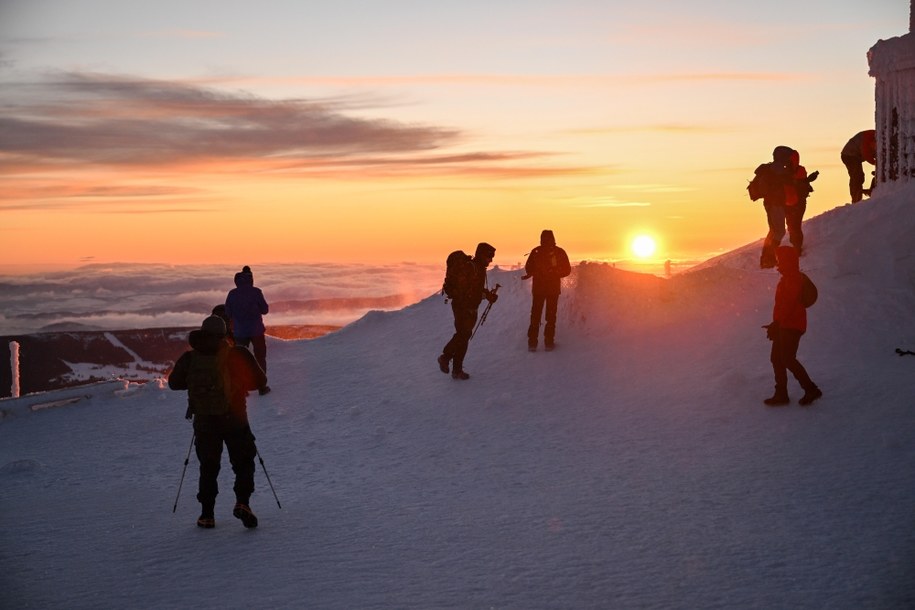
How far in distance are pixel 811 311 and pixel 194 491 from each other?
9.29m

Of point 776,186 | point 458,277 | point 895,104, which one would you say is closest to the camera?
point 458,277

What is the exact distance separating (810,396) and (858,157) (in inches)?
472

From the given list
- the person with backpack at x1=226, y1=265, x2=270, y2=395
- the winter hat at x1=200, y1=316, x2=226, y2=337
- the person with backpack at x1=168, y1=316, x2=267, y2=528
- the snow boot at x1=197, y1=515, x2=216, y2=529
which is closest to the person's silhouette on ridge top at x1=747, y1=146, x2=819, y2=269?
the person with backpack at x1=226, y1=265, x2=270, y2=395

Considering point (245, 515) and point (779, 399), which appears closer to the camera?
point (245, 515)

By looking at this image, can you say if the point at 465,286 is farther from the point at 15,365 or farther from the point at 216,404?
the point at 15,365

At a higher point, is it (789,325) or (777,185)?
(777,185)

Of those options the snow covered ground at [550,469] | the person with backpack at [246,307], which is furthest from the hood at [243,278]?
the snow covered ground at [550,469]

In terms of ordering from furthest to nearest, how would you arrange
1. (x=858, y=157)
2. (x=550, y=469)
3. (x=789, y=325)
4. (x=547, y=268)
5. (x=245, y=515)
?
(x=858, y=157) < (x=547, y=268) < (x=789, y=325) < (x=550, y=469) < (x=245, y=515)

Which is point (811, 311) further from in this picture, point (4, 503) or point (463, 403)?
point (4, 503)

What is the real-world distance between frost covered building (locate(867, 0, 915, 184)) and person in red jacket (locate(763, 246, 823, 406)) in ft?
31.9

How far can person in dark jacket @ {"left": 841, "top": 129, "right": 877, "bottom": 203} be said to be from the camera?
20.0 meters

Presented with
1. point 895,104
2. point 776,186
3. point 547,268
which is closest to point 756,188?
point 776,186

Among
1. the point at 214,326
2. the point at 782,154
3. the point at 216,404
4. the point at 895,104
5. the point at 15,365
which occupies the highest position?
the point at 895,104

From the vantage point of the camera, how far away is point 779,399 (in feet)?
34.1
